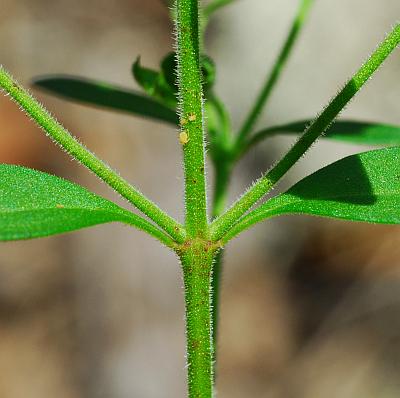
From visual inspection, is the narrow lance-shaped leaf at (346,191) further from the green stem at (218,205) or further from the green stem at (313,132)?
the green stem at (218,205)

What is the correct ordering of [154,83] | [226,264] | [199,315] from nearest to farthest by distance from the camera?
[199,315]
[154,83]
[226,264]

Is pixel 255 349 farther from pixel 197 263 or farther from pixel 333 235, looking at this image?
pixel 197 263

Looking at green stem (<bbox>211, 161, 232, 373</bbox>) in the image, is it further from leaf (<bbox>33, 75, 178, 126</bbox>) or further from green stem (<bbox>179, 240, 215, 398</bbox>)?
green stem (<bbox>179, 240, 215, 398</bbox>)

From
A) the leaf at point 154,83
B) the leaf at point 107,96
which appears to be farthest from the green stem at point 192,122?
the leaf at point 107,96

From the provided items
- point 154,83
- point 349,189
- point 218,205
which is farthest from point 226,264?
point 349,189

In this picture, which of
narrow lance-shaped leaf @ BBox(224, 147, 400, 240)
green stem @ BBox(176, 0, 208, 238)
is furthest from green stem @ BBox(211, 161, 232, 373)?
green stem @ BBox(176, 0, 208, 238)

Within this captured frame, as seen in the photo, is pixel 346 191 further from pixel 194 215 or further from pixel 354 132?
pixel 354 132
